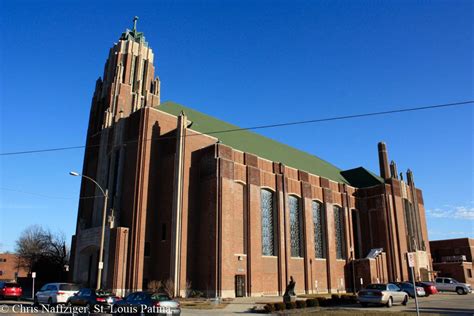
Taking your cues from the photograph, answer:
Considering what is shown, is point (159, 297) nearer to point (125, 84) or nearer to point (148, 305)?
point (148, 305)

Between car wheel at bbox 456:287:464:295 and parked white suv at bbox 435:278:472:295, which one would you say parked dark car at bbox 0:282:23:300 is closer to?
parked white suv at bbox 435:278:472:295

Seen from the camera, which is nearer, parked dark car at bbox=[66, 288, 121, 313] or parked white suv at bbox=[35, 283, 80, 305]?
parked dark car at bbox=[66, 288, 121, 313]

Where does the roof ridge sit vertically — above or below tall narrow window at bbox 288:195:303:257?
above

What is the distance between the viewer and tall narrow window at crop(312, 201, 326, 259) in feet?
151

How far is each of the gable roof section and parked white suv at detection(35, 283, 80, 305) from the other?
139 ft

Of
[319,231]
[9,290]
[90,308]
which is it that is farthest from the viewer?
[319,231]

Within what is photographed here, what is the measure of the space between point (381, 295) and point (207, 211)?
1672 centimetres

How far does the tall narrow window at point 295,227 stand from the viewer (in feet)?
142

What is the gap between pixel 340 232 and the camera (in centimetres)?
5028

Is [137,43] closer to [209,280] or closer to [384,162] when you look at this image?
[209,280]

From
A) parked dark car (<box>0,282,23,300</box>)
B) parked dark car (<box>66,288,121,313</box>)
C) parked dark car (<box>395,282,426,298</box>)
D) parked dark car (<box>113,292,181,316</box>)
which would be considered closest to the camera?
parked dark car (<box>113,292,181,316</box>)

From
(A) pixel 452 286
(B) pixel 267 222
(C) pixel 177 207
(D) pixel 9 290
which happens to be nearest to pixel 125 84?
(C) pixel 177 207

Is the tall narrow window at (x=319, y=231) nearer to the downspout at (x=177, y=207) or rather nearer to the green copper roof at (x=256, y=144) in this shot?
the green copper roof at (x=256, y=144)

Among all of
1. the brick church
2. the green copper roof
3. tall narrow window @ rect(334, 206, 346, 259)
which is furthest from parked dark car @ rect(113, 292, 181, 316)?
tall narrow window @ rect(334, 206, 346, 259)
